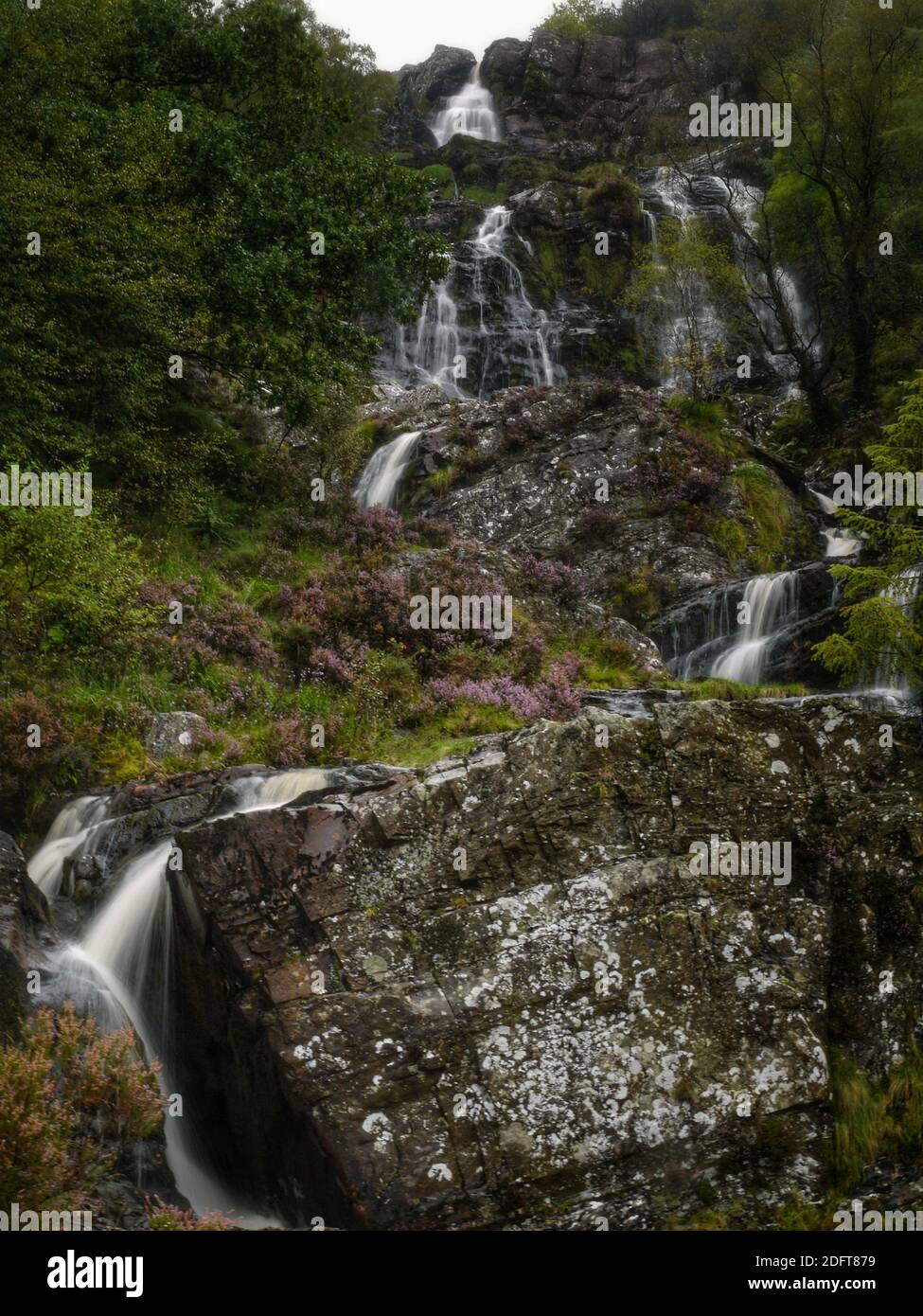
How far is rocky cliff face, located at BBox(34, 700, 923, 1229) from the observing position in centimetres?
781

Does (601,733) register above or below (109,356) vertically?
below

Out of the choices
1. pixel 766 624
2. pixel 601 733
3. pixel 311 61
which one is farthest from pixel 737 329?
pixel 601 733

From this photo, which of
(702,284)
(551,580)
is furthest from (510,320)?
(551,580)

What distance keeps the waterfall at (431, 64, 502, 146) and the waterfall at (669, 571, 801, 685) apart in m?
46.1

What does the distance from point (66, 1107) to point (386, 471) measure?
19.1 meters

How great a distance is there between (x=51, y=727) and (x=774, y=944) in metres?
9.53

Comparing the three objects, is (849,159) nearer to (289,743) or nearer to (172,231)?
(172,231)

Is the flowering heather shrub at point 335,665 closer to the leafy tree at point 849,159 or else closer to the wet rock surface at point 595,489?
the wet rock surface at point 595,489

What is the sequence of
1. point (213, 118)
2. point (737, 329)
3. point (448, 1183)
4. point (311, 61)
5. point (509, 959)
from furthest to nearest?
point (737, 329) < point (311, 61) < point (213, 118) < point (509, 959) < point (448, 1183)

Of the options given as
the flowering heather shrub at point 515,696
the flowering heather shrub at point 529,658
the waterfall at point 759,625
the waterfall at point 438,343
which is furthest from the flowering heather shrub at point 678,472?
the waterfall at point 438,343

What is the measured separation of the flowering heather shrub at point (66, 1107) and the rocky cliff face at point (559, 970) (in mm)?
1118

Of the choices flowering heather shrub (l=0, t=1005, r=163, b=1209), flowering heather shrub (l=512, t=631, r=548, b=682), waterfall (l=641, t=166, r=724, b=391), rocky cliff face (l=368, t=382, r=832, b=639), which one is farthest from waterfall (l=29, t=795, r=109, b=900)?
waterfall (l=641, t=166, r=724, b=391)

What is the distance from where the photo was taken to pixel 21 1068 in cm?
672

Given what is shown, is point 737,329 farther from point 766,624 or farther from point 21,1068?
point 21,1068
